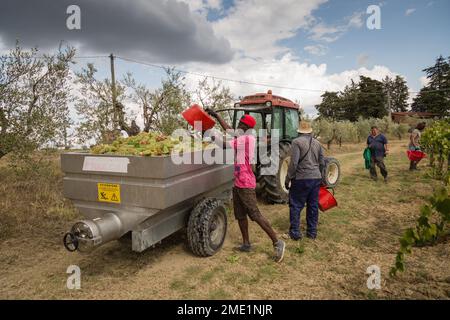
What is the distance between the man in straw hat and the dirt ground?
320 mm

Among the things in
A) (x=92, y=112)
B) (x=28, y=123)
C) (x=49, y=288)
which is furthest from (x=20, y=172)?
(x=49, y=288)

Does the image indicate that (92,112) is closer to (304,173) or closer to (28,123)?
(28,123)

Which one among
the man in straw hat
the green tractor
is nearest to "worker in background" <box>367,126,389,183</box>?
the green tractor

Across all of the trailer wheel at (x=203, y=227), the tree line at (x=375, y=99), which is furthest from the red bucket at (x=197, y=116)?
the tree line at (x=375, y=99)

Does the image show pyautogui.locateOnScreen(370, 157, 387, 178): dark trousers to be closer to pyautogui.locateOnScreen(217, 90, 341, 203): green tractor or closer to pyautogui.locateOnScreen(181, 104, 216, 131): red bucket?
pyautogui.locateOnScreen(217, 90, 341, 203): green tractor

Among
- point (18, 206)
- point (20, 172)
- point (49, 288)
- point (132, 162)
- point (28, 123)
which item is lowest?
point (49, 288)

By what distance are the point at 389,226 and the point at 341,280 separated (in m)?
2.43

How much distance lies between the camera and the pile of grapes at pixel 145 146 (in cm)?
357

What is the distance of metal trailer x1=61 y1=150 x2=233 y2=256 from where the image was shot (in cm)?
325

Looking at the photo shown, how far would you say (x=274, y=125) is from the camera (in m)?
6.55

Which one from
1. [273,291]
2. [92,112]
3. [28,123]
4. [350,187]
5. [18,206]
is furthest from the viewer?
[92,112]

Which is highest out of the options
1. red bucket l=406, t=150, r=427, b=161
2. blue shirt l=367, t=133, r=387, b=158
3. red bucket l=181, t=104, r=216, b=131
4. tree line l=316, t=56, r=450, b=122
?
tree line l=316, t=56, r=450, b=122

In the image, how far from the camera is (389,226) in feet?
17.5

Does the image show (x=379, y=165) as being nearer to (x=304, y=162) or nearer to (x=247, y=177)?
(x=304, y=162)
